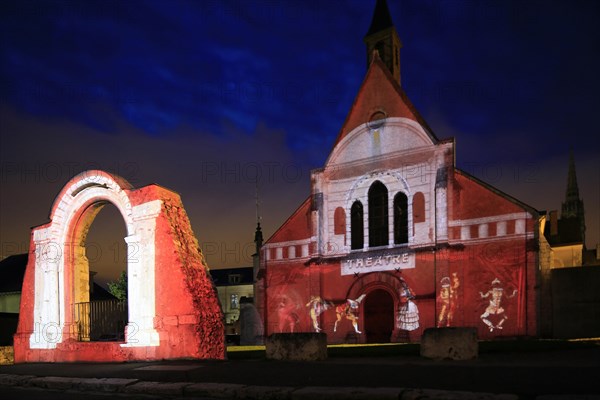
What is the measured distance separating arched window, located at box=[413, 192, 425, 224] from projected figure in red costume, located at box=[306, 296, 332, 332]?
6032mm

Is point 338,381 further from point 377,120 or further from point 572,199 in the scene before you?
point 572,199

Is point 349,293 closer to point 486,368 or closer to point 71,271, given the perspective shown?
point 71,271

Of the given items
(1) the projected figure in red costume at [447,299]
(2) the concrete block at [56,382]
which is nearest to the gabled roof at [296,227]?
(1) the projected figure in red costume at [447,299]

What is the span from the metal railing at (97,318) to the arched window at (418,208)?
13.8 m

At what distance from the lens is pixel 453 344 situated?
10148 millimetres

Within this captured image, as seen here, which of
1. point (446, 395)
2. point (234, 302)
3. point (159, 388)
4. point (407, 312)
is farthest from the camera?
point (234, 302)

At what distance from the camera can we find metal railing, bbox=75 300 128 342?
44.8ft

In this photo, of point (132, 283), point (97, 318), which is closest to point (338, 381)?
point (132, 283)

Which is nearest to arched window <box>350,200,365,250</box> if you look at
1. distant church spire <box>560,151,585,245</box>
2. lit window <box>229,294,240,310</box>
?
lit window <box>229,294,240,310</box>

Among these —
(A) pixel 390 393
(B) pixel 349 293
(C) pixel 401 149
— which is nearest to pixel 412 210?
(C) pixel 401 149

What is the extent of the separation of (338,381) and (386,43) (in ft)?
76.4

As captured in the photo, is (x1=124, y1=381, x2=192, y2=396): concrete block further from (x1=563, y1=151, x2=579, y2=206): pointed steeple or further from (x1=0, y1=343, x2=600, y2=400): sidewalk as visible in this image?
(x1=563, y1=151, x2=579, y2=206): pointed steeple

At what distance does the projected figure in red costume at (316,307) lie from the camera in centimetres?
2431

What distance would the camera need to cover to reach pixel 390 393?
5.89 metres
